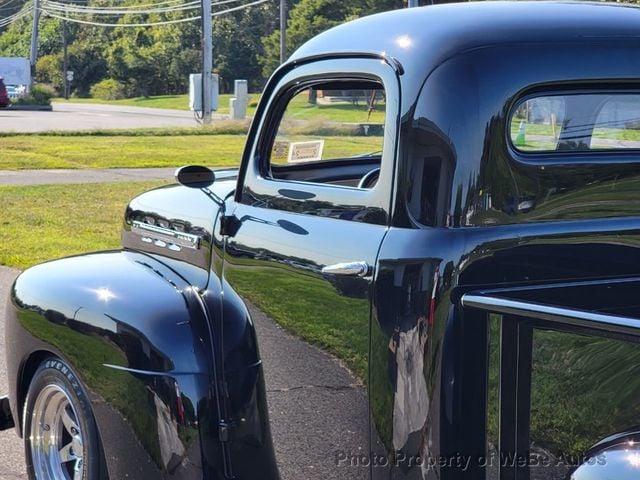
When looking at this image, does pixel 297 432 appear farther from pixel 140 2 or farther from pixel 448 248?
pixel 140 2

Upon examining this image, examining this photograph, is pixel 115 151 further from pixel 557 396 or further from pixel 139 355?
pixel 557 396

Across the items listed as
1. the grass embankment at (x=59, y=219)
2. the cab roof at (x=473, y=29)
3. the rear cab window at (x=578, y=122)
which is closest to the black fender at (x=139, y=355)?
the cab roof at (x=473, y=29)

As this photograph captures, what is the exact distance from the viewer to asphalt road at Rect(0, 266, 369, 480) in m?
2.41

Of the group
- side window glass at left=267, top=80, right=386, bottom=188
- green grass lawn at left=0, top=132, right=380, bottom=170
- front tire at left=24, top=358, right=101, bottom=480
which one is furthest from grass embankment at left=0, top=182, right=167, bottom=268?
side window glass at left=267, top=80, right=386, bottom=188

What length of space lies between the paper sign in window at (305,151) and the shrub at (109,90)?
244ft

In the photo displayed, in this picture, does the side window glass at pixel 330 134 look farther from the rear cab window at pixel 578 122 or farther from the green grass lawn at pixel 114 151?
the green grass lawn at pixel 114 151

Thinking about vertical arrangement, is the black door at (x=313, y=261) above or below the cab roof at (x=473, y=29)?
below

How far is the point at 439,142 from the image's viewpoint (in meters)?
2.25

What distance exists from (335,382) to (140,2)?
88.7 meters

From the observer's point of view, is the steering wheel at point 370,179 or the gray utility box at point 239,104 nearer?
the steering wheel at point 370,179

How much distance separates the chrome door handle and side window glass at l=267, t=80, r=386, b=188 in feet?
1.80

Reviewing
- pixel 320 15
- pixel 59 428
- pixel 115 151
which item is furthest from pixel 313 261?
pixel 320 15

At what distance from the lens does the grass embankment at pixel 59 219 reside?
8.81m

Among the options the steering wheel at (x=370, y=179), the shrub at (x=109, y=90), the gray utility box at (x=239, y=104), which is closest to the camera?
the steering wheel at (x=370, y=179)
